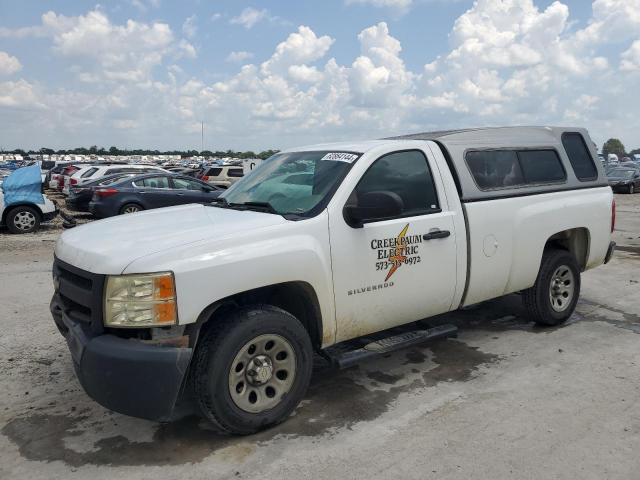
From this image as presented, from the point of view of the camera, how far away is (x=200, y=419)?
369 cm

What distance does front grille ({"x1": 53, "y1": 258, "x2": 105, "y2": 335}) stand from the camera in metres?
3.08

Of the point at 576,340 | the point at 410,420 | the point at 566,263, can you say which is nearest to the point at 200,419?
the point at 410,420

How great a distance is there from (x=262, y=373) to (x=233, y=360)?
0.24m

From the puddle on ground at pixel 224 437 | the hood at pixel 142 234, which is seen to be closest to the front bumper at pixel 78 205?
the hood at pixel 142 234

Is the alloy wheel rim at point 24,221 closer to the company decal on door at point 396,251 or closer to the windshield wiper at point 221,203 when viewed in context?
the windshield wiper at point 221,203

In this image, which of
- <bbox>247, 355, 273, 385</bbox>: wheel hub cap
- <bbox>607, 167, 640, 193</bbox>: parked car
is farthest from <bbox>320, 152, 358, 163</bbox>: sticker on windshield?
<bbox>607, 167, 640, 193</bbox>: parked car

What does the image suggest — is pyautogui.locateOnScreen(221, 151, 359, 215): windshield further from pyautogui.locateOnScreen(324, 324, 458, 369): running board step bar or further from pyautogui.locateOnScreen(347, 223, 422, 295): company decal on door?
pyautogui.locateOnScreen(324, 324, 458, 369): running board step bar

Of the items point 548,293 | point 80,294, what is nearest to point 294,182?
point 80,294

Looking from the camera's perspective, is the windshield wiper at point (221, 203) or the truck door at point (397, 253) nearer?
the truck door at point (397, 253)

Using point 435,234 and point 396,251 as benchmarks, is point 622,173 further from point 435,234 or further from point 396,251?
point 396,251

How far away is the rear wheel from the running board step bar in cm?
1168

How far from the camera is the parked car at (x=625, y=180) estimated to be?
Answer: 27812mm

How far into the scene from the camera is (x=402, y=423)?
355 centimetres

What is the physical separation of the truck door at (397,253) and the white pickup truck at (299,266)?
0.01 m
